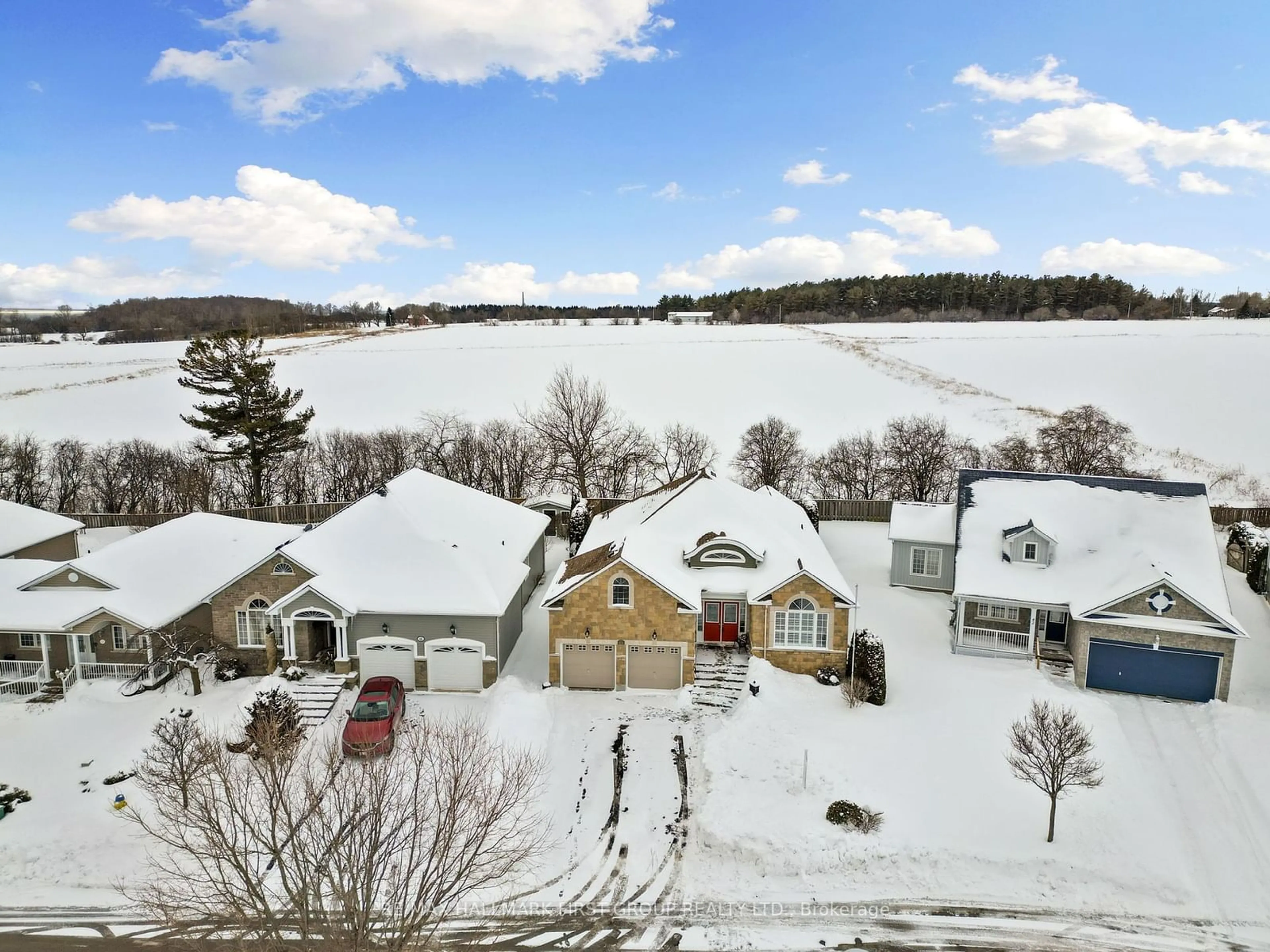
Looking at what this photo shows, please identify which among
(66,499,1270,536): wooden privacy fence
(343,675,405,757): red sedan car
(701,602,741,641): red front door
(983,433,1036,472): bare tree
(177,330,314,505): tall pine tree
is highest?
(177,330,314,505): tall pine tree

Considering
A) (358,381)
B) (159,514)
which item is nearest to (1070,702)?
(159,514)

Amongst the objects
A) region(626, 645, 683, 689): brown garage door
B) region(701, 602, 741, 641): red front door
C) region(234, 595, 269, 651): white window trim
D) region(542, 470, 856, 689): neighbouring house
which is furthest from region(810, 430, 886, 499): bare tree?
region(234, 595, 269, 651): white window trim

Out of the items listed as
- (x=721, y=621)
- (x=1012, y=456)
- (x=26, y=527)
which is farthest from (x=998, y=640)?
(x=26, y=527)

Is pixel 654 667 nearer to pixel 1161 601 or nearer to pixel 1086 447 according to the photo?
pixel 1161 601

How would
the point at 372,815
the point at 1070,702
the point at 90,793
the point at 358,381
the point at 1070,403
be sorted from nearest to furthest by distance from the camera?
the point at 372,815 → the point at 90,793 → the point at 1070,702 → the point at 1070,403 → the point at 358,381

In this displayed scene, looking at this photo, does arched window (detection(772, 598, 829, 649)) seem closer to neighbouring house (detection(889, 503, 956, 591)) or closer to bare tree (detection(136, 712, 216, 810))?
neighbouring house (detection(889, 503, 956, 591))

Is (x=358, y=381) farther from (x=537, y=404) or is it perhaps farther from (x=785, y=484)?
(x=785, y=484)
